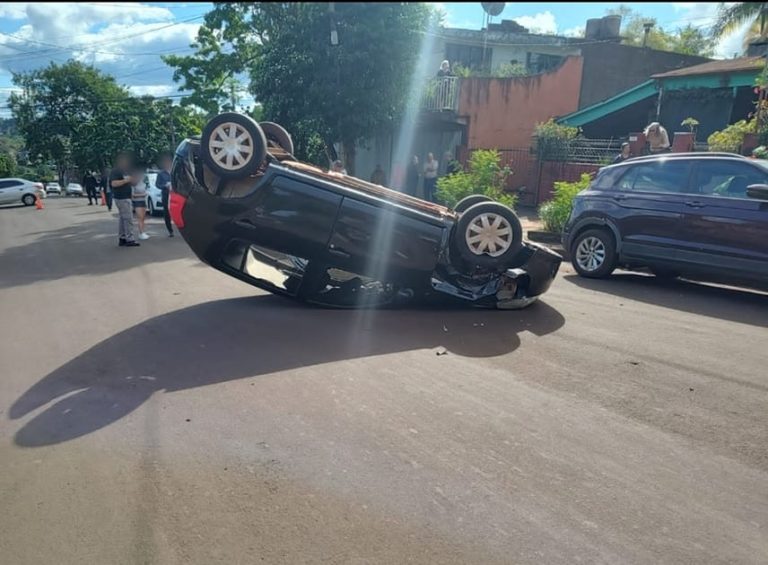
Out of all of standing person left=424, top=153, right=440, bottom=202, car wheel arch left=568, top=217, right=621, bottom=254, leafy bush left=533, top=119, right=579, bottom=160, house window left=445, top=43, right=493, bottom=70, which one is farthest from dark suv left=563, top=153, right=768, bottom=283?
house window left=445, top=43, right=493, bottom=70

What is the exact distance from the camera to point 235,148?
18.2 ft

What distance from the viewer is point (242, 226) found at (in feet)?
18.7

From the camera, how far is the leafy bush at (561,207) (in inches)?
435

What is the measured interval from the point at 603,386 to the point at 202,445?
2.83 m

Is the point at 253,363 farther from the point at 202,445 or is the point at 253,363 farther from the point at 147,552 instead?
the point at 147,552

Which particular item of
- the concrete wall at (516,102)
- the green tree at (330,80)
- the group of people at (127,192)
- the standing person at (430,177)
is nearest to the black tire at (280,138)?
the green tree at (330,80)

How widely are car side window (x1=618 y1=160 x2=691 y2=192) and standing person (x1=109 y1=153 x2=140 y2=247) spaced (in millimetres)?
8609

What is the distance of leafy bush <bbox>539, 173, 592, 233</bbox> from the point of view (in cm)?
1105

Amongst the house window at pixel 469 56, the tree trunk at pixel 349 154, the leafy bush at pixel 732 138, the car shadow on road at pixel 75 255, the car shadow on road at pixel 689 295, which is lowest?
the car shadow on road at pixel 75 255

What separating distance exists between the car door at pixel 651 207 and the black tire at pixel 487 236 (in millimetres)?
2690

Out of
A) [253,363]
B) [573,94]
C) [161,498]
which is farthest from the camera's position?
[573,94]

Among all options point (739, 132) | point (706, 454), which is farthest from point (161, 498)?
point (739, 132)

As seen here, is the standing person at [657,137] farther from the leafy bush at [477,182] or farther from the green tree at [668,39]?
the green tree at [668,39]

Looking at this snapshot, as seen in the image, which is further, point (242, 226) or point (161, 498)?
point (242, 226)
